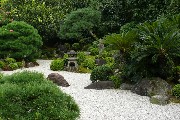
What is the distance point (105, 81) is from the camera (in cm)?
1295

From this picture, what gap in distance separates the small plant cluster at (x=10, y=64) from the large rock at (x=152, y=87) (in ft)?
23.8

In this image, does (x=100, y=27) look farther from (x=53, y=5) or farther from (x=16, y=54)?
(x=16, y=54)

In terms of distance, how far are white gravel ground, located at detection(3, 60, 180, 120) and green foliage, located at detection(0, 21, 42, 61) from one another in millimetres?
6024

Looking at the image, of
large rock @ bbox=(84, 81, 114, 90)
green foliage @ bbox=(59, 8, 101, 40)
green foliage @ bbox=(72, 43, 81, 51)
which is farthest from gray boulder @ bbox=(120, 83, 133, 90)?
green foliage @ bbox=(72, 43, 81, 51)

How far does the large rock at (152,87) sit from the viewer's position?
11555 mm

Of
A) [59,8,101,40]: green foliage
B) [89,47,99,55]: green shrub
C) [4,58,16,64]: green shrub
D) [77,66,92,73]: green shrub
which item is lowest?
[77,66,92,73]: green shrub

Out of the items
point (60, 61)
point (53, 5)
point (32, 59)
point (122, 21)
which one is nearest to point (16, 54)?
point (32, 59)

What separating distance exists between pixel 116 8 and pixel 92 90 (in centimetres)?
1060

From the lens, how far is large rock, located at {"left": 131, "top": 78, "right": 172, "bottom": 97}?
11.6 meters

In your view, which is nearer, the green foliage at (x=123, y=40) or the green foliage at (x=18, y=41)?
the green foliage at (x=123, y=40)

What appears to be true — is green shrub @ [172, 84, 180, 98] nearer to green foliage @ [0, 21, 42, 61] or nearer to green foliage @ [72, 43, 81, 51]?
green foliage @ [0, 21, 42, 61]

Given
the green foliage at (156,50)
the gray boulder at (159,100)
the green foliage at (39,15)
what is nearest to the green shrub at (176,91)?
the gray boulder at (159,100)

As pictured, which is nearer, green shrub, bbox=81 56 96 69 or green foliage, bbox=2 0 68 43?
green shrub, bbox=81 56 96 69

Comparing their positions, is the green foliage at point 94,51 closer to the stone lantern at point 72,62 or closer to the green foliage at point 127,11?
the stone lantern at point 72,62
